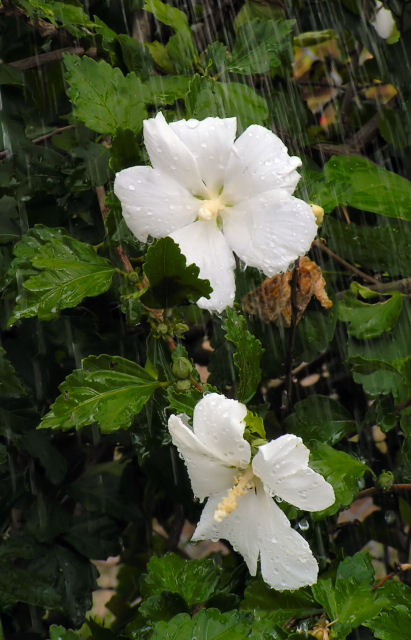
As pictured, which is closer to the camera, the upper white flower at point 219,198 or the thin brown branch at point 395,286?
the upper white flower at point 219,198

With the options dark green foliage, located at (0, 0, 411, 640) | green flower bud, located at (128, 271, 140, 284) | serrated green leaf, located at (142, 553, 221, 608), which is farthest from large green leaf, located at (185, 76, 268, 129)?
serrated green leaf, located at (142, 553, 221, 608)

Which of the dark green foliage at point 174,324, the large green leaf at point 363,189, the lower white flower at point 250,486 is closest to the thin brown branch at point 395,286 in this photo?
the dark green foliage at point 174,324

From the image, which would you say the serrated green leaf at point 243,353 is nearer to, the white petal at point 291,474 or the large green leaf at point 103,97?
the white petal at point 291,474

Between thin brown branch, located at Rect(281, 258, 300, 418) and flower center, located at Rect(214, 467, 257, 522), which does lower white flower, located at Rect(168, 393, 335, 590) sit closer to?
flower center, located at Rect(214, 467, 257, 522)

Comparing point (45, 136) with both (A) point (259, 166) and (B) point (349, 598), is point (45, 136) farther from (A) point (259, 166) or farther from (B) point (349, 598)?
(B) point (349, 598)

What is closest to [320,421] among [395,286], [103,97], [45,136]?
[395,286]

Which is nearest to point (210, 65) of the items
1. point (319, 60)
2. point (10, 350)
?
point (10, 350)
